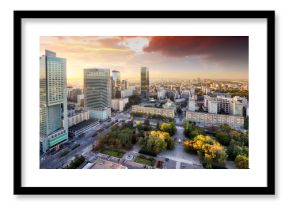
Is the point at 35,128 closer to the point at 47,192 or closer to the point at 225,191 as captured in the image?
the point at 47,192

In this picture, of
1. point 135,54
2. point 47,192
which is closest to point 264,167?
point 135,54

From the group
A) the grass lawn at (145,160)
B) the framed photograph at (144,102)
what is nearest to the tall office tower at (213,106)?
the framed photograph at (144,102)

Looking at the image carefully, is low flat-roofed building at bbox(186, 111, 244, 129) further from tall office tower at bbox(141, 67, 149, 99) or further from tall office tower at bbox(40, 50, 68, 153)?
tall office tower at bbox(40, 50, 68, 153)

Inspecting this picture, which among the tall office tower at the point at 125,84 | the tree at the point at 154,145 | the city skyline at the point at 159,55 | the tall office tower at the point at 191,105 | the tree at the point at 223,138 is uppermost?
the city skyline at the point at 159,55

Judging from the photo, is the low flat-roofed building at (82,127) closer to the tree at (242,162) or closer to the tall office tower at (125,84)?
the tall office tower at (125,84)

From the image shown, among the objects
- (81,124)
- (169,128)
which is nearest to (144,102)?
(169,128)

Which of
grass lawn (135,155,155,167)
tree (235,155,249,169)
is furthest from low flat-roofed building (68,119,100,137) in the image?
tree (235,155,249,169)
